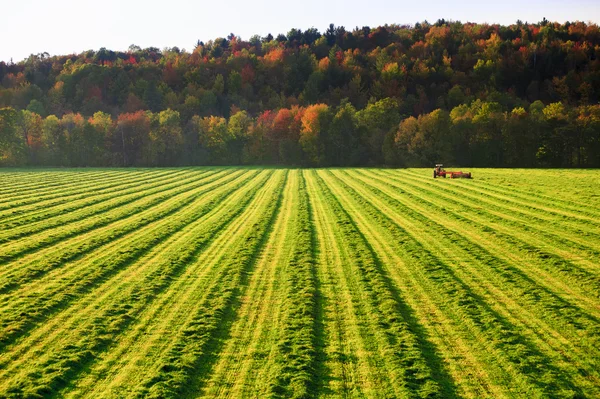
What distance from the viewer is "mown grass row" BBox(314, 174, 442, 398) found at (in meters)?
8.59

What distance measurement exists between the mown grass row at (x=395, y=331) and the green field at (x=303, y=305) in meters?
0.05

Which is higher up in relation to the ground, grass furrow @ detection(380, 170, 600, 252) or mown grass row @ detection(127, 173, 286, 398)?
grass furrow @ detection(380, 170, 600, 252)

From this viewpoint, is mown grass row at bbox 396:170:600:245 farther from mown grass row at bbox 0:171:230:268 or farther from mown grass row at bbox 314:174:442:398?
mown grass row at bbox 0:171:230:268

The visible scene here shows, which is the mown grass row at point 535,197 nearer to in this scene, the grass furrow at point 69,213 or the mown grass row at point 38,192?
the grass furrow at point 69,213

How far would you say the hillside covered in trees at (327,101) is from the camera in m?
73.4

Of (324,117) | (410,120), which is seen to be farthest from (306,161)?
(410,120)

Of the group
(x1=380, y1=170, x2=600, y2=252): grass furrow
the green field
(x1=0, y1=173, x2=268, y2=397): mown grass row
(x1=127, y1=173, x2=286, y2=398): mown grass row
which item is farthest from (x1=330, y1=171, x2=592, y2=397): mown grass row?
(x1=0, y1=173, x2=268, y2=397): mown grass row

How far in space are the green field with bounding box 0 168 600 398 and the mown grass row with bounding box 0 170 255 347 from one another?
0.07 m

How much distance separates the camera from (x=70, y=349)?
10047mm

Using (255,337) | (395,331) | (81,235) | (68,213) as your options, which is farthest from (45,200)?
(395,331)

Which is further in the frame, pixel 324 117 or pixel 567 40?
pixel 567 40

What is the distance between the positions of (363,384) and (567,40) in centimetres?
14487

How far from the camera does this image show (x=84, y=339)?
10516 mm

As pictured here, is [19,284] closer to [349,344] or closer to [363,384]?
[349,344]
